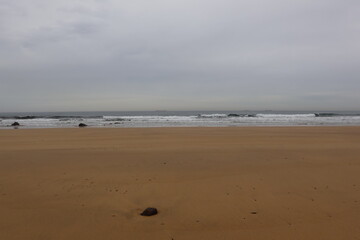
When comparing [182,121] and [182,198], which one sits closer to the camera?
[182,198]

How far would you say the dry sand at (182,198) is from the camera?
3432 mm

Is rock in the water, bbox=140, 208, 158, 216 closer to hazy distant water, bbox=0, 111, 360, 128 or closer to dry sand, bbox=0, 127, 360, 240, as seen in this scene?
dry sand, bbox=0, 127, 360, 240

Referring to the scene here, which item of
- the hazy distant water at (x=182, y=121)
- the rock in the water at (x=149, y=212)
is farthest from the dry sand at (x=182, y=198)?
the hazy distant water at (x=182, y=121)

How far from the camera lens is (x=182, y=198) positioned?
4.57m

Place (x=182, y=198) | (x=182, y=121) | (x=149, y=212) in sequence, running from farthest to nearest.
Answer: (x=182, y=121) → (x=182, y=198) → (x=149, y=212)

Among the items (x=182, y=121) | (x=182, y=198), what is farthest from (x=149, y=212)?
(x=182, y=121)

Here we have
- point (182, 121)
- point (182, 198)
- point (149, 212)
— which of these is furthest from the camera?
point (182, 121)

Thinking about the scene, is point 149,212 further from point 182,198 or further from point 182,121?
point 182,121

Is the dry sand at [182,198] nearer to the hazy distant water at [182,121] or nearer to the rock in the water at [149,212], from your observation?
the rock in the water at [149,212]

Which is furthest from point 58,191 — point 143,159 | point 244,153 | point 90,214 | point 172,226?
point 244,153

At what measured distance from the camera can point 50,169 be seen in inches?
264

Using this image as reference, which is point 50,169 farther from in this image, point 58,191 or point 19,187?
point 58,191

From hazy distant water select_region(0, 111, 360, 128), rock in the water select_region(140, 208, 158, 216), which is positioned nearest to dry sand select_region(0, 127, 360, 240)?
rock in the water select_region(140, 208, 158, 216)

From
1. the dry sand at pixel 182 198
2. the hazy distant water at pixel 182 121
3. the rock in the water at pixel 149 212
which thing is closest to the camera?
the dry sand at pixel 182 198
